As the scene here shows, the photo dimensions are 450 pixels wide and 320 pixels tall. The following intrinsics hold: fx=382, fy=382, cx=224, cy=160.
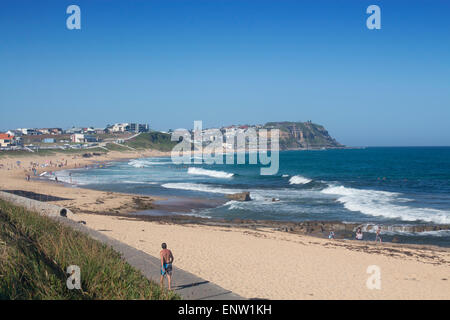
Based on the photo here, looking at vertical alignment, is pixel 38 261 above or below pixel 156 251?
above

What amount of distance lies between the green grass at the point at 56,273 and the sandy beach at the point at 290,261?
436 centimetres

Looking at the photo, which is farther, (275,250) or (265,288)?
(275,250)

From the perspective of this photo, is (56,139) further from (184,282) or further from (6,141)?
(184,282)

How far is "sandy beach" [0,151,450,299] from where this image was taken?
10578 millimetres

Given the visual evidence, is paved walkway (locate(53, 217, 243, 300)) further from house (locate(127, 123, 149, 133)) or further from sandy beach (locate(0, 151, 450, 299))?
house (locate(127, 123, 149, 133))

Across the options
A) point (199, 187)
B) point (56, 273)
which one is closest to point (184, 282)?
point (56, 273)

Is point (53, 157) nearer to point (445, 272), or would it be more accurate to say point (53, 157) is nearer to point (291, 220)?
point (291, 220)

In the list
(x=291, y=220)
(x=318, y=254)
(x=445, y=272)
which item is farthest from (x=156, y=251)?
(x=291, y=220)

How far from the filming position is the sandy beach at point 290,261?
416 inches
